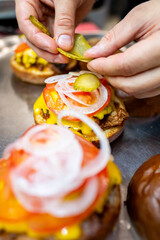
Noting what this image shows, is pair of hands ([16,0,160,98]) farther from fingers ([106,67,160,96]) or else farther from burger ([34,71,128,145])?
burger ([34,71,128,145])

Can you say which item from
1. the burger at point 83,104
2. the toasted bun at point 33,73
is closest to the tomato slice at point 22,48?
the toasted bun at point 33,73

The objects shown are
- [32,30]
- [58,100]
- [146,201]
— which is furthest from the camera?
[32,30]

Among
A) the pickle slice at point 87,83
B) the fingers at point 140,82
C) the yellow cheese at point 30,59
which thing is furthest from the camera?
the yellow cheese at point 30,59

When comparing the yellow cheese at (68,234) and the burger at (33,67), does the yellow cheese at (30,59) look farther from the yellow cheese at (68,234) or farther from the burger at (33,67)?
the yellow cheese at (68,234)

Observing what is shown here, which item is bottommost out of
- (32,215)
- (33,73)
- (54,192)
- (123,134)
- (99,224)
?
(123,134)

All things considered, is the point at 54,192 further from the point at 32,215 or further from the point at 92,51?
the point at 92,51

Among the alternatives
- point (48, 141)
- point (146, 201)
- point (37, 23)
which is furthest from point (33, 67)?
point (146, 201)
